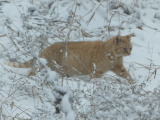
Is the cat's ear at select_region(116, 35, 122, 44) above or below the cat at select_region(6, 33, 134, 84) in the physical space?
above

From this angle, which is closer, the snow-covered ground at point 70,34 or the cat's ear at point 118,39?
the snow-covered ground at point 70,34

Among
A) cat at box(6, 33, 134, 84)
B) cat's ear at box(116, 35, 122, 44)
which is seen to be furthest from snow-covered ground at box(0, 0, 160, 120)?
cat's ear at box(116, 35, 122, 44)

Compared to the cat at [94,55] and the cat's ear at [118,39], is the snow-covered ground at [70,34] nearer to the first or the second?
the cat at [94,55]

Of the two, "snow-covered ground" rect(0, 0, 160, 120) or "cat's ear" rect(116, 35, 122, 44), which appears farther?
"cat's ear" rect(116, 35, 122, 44)

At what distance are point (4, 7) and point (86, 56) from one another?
7.17 ft

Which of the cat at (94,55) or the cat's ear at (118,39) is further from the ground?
the cat's ear at (118,39)

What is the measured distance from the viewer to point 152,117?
6.70ft

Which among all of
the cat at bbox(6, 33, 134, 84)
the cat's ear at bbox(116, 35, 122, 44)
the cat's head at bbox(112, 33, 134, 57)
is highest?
the cat's ear at bbox(116, 35, 122, 44)

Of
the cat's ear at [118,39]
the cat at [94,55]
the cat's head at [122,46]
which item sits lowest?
the cat at [94,55]

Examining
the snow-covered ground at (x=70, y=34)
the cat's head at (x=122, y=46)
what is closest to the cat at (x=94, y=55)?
the cat's head at (x=122, y=46)

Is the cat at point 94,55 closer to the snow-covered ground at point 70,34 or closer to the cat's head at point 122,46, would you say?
the cat's head at point 122,46

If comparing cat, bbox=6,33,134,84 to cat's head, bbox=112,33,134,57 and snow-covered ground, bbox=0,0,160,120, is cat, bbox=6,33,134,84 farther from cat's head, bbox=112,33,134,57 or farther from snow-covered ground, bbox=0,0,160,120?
snow-covered ground, bbox=0,0,160,120

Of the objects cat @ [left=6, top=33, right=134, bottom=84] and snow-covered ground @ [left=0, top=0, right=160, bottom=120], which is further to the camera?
cat @ [left=6, top=33, right=134, bottom=84]

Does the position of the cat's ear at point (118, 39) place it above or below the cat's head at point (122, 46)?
above
